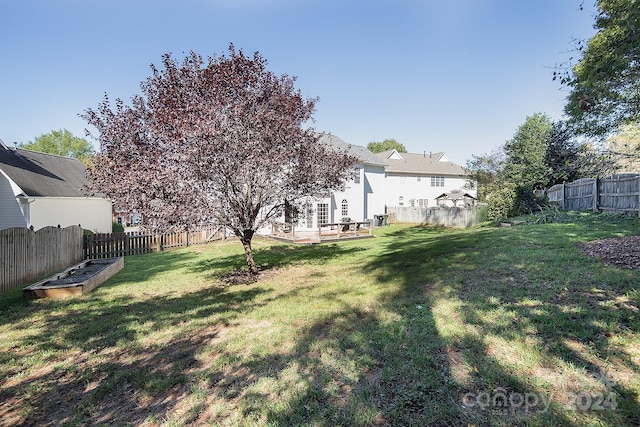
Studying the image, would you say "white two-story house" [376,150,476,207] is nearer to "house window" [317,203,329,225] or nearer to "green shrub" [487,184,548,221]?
"house window" [317,203,329,225]

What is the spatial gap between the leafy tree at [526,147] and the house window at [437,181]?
7433mm

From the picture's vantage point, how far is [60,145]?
48.7 meters

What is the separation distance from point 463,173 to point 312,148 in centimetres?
3509

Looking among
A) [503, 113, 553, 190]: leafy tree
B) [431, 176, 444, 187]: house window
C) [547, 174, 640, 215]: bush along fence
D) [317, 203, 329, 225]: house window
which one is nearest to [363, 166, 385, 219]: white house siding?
[317, 203, 329, 225]: house window

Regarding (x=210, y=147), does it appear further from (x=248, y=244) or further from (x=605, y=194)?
(x=605, y=194)

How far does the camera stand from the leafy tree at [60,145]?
4676 centimetres

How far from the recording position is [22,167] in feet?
64.2

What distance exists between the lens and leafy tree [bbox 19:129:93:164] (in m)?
46.8

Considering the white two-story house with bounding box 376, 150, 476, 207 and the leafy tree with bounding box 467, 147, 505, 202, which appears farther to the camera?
the white two-story house with bounding box 376, 150, 476, 207

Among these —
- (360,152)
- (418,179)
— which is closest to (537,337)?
(360,152)

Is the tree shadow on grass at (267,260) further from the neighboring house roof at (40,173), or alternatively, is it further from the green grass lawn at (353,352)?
the neighboring house roof at (40,173)

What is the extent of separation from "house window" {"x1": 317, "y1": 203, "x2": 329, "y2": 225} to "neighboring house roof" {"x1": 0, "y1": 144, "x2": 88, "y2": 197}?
1398cm

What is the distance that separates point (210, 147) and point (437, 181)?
35435mm

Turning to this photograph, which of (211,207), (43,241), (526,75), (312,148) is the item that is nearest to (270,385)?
(211,207)
